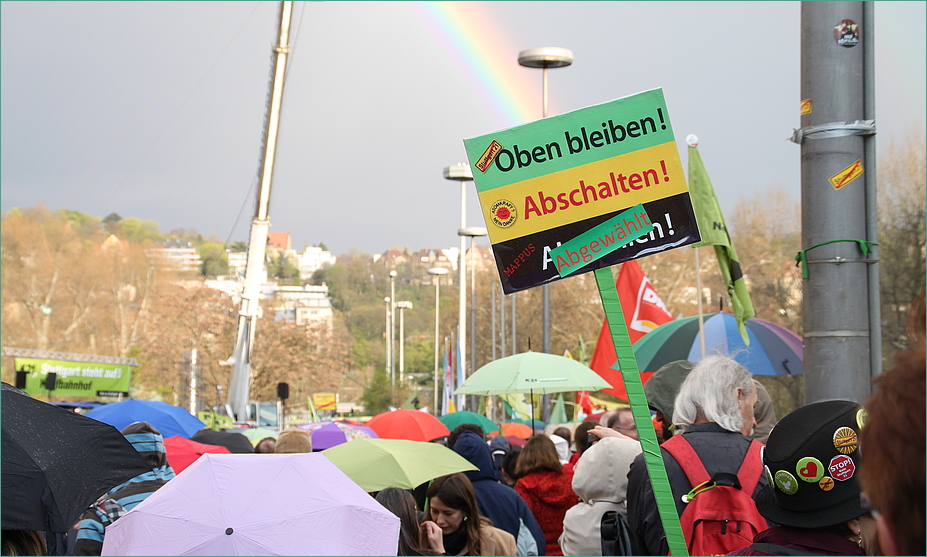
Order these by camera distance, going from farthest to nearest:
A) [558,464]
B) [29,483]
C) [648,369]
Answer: [648,369], [558,464], [29,483]

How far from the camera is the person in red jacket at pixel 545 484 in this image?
20.5ft

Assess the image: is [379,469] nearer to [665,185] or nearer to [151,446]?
[151,446]

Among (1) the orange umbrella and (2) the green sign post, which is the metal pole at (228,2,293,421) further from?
(2) the green sign post

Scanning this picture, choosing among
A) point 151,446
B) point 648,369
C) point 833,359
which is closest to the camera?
point 833,359

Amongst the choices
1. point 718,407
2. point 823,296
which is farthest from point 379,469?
point 823,296

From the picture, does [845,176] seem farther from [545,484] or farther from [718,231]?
[545,484]

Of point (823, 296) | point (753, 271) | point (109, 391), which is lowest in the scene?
point (109, 391)

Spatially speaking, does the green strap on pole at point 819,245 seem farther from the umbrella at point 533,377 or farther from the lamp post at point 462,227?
the lamp post at point 462,227

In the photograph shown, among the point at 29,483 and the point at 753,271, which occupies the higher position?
the point at 753,271

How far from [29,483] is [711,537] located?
2.44 meters

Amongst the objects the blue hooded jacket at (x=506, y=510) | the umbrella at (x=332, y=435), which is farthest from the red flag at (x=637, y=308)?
the blue hooded jacket at (x=506, y=510)

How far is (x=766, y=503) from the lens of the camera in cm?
268

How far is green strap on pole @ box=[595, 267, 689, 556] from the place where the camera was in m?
2.97

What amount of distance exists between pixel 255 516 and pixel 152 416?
877 cm
